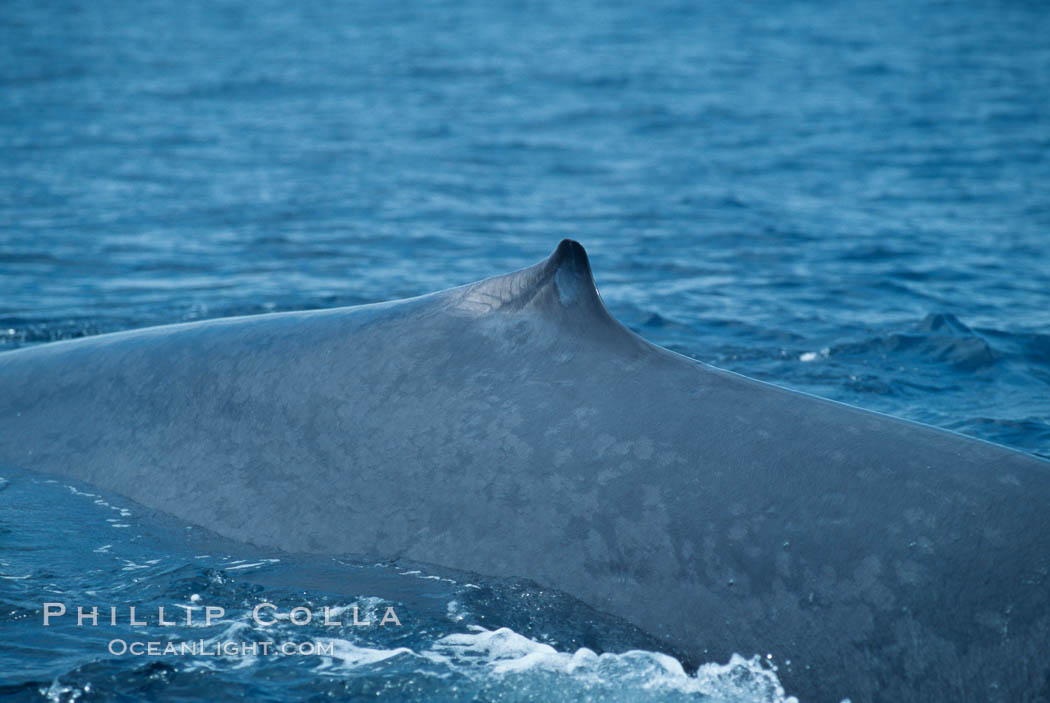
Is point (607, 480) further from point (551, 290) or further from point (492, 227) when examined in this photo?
point (492, 227)

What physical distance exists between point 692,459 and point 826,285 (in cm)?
871

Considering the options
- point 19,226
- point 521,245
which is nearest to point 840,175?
point 521,245

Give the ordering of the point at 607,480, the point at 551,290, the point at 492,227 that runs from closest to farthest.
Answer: the point at 607,480, the point at 551,290, the point at 492,227

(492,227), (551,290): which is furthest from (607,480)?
(492,227)

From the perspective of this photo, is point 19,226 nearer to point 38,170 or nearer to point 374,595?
point 38,170

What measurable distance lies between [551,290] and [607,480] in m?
0.88

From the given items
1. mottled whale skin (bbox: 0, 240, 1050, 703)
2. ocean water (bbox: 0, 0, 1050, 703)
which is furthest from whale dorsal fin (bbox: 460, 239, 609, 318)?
ocean water (bbox: 0, 0, 1050, 703)

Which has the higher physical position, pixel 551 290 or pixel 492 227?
pixel 551 290

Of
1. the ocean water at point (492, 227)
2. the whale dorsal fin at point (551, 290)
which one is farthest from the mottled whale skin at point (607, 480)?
the ocean water at point (492, 227)

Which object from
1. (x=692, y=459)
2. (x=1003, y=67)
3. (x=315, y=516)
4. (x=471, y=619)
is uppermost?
(x=1003, y=67)

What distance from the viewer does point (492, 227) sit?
16.0 m

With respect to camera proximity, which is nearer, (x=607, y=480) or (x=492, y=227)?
(x=607, y=480)

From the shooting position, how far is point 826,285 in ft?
42.0

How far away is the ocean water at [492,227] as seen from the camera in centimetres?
487
